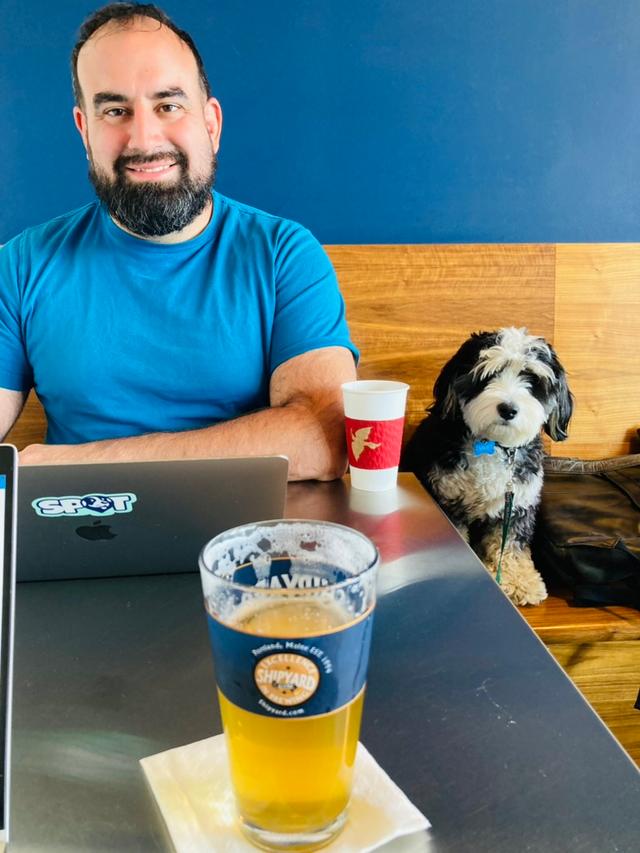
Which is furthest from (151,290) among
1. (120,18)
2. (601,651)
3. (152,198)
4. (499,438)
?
(601,651)

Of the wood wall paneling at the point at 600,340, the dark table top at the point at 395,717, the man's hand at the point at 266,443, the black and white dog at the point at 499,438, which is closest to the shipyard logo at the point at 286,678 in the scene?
the dark table top at the point at 395,717

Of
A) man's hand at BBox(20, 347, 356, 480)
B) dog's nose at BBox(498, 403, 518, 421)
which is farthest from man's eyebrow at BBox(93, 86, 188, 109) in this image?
dog's nose at BBox(498, 403, 518, 421)

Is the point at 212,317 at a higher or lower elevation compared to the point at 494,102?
lower

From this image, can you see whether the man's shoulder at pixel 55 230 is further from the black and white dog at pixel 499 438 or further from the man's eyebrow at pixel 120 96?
the black and white dog at pixel 499 438

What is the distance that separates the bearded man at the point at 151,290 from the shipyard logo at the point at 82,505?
26.9 inches

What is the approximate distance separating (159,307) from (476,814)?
119cm

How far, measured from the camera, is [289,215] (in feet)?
6.95

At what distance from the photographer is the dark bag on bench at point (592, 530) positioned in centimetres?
149

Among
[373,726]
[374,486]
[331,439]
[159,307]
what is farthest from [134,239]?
[373,726]

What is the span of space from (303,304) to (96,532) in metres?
0.82

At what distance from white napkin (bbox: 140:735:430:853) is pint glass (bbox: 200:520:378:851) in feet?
0.04

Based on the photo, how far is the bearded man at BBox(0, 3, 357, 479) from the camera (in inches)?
56.1

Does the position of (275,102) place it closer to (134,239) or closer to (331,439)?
(134,239)

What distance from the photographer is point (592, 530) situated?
160 centimetres
